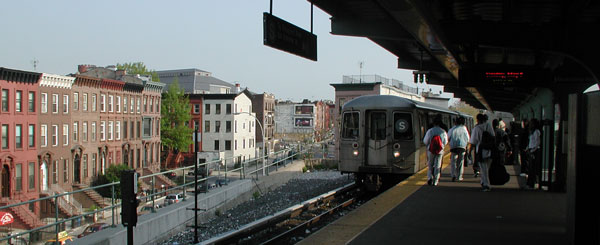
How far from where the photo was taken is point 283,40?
8.52m

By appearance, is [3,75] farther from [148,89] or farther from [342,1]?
[342,1]

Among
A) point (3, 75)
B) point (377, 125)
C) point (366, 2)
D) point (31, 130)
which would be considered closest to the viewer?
point (366, 2)

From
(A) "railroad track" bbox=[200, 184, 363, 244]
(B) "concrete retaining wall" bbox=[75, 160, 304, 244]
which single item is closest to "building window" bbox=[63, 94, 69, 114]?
(B) "concrete retaining wall" bbox=[75, 160, 304, 244]

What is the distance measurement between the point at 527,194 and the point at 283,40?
20.7 feet

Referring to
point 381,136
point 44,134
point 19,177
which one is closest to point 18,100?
point 44,134

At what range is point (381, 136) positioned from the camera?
1590 centimetres

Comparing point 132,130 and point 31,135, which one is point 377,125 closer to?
point 31,135

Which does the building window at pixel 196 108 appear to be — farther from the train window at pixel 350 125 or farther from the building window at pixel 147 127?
the train window at pixel 350 125

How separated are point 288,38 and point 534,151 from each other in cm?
594

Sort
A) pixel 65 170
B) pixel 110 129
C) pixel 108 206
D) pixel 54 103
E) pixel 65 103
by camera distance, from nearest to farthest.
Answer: pixel 108 206
pixel 54 103
pixel 65 103
pixel 65 170
pixel 110 129

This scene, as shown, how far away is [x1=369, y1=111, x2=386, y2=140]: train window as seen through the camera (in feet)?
52.2

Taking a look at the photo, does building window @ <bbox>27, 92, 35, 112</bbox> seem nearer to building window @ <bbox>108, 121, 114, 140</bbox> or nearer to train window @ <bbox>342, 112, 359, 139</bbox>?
building window @ <bbox>108, 121, 114, 140</bbox>

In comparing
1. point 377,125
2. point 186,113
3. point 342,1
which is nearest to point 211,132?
point 186,113

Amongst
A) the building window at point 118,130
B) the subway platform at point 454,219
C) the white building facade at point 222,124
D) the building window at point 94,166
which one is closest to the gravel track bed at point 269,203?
the subway platform at point 454,219
